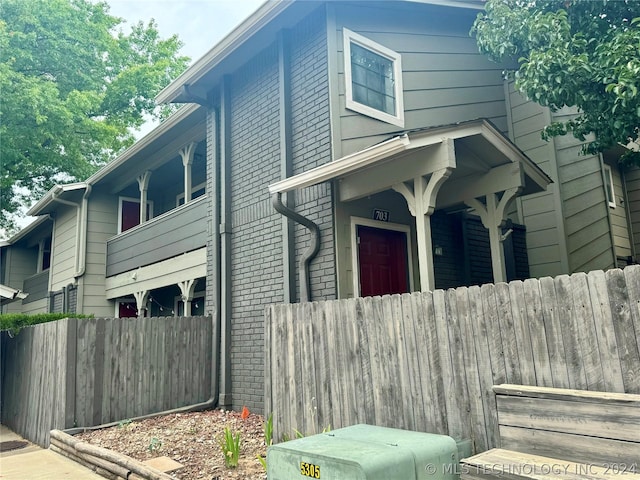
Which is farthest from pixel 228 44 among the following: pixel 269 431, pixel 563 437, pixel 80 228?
pixel 80 228

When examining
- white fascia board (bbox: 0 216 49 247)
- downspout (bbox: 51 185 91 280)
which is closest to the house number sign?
downspout (bbox: 51 185 91 280)

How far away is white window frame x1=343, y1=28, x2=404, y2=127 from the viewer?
689cm

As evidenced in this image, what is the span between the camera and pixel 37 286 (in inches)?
701

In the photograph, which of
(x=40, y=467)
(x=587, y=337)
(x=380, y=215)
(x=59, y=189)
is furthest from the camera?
(x=59, y=189)

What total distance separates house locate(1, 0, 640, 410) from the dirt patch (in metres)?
0.67

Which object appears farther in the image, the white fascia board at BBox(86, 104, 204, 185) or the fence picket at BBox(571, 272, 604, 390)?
the white fascia board at BBox(86, 104, 204, 185)

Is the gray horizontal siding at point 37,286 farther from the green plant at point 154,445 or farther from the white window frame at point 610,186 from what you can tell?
the white window frame at point 610,186

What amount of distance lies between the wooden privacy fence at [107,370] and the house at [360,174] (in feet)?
2.05

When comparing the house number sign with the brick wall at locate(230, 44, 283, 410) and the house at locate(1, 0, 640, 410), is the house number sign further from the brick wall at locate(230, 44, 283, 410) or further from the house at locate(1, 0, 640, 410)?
the brick wall at locate(230, 44, 283, 410)

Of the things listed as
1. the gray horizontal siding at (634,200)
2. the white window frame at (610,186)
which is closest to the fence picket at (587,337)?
the white window frame at (610,186)

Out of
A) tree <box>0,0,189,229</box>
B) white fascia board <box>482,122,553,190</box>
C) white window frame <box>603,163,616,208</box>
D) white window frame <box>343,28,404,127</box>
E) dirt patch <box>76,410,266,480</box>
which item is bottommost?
dirt patch <box>76,410,266,480</box>

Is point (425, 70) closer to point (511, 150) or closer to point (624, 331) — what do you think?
point (511, 150)

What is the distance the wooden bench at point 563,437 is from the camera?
2.73 metres

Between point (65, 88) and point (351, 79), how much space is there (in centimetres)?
1638
